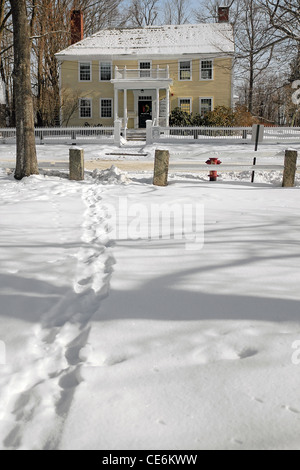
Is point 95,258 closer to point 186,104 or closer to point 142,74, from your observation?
point 142,74

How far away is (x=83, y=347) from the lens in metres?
3.05

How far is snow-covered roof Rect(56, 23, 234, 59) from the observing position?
112 feet

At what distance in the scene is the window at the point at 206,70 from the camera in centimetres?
3438

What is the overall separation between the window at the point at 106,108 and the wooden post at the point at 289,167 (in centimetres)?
2659

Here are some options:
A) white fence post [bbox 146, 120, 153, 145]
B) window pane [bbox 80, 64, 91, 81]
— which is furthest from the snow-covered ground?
window pane [bbox 80, 64, 91, 81]

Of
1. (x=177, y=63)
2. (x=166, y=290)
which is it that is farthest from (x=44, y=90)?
(x=166, y=290)

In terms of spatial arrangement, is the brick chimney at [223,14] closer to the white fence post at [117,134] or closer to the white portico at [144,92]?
the white portico at [144,92]

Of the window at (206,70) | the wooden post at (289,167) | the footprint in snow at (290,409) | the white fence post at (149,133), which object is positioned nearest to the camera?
the footprint in snow at (290,409)

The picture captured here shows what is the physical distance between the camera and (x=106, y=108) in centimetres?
3553

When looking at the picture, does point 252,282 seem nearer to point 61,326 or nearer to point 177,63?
point 61,326

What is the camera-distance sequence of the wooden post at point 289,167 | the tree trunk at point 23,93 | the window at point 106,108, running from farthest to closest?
the window at point 106,108, the tree trunk at point 23,93, the wooden post at point 289,167

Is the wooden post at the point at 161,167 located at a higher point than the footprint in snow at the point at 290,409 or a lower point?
higher

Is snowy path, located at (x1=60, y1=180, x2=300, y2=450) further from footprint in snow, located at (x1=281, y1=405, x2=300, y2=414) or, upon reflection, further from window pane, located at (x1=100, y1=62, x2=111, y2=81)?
window pane, located at (x1=100, y1=62, x2=111, y2=81)

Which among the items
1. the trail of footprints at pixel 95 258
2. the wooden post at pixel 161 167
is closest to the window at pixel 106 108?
the wooden post at pixel 161 167
